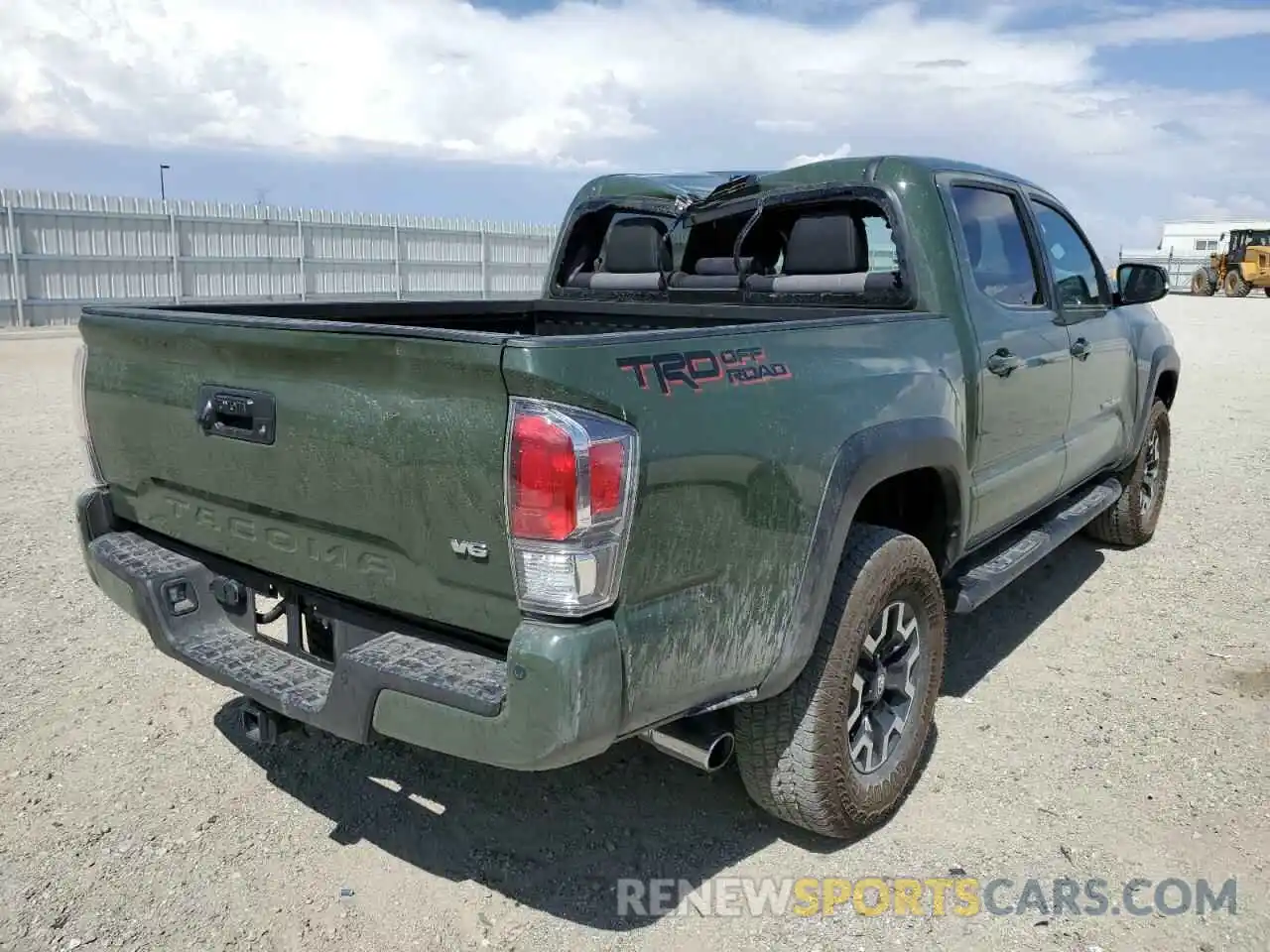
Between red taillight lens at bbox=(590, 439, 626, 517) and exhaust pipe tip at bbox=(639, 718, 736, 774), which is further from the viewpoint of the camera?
exhaust pipe tip at bbox=(639, 718, 736, 774)

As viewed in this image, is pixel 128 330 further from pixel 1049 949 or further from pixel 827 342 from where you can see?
pixel 1049 949

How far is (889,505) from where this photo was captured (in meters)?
3.60

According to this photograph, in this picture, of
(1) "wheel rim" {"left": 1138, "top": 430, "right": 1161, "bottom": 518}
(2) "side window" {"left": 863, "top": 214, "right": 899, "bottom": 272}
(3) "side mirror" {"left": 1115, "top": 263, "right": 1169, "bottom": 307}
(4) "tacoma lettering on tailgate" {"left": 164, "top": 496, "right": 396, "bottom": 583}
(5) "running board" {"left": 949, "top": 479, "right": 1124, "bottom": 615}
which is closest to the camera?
(4) "tacoma lettering on tailgate" {"left": 164, "top": 496, "right": 396, "bottom": 583}

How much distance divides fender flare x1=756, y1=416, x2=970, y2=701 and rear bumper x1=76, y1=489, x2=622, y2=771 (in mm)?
612

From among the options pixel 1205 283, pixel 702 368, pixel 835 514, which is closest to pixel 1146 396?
pixel 835 514

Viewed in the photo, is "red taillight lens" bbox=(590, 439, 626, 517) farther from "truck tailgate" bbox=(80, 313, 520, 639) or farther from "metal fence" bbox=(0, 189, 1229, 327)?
"metal fence" bbox=(0, 189, 1229, 327)

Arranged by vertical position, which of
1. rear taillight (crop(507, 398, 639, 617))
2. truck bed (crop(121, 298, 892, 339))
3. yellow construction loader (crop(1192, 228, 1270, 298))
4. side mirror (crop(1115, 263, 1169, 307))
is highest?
yellow construction loader (crop(1192, 228, 1270, 298))

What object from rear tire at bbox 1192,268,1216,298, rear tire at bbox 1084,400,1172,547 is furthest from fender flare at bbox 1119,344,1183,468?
rear tire at bbox 1192,268,1216,298

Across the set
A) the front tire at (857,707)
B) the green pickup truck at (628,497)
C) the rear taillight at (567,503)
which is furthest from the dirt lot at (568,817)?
the rear taillight at (567,503)

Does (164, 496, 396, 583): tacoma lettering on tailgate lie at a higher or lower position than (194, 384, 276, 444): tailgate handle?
lower

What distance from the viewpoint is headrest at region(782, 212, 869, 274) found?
152 inches

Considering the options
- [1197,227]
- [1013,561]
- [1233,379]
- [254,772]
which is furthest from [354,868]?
[1197,227]

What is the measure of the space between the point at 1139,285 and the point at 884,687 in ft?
9.61

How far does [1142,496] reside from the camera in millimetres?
6223
